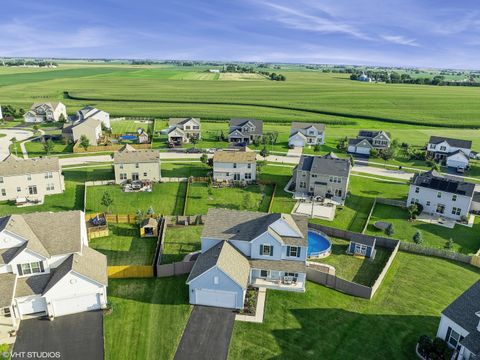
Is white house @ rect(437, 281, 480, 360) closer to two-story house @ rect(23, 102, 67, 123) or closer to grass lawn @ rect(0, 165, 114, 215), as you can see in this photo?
grass lawn @ rect(0, 165, 114, 215)

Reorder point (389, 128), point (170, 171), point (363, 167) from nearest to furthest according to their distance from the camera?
point (170, 171) < point (363, 167) < point (389, 128)

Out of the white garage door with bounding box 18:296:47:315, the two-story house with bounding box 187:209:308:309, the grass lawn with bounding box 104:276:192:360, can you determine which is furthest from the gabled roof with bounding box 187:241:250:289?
the white garage door with bounding box 18:296:47:315

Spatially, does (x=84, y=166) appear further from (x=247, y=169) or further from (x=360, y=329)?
(x=360, y=329)

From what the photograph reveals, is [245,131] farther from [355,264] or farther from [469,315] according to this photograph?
[469,315]

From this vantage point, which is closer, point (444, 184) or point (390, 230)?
point (390, 230)

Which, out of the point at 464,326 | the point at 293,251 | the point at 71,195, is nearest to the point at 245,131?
the point at 71,195

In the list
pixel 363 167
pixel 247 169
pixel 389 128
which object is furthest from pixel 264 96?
pixel 247 169
